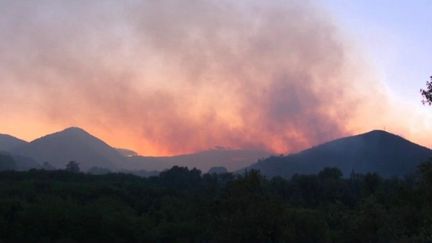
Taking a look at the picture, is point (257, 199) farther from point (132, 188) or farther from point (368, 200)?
point (132, 188)

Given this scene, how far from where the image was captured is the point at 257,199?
3381cm

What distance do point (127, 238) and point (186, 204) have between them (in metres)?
12.2

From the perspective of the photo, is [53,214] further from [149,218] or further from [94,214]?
[149,218]

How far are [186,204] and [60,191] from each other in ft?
54.6

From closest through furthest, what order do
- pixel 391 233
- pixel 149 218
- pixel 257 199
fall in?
1. pixel 257 199
2. pixel 391 233
3. pixel 149 218

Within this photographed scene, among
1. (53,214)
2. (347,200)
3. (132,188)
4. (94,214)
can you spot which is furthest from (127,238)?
(347,200)

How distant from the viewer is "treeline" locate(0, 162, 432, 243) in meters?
33.3

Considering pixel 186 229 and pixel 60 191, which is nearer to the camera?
pixel 186 229

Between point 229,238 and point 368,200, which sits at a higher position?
point 368,200

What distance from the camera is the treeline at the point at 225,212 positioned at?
3334cm

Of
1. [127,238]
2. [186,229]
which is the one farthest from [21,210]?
[186,229]

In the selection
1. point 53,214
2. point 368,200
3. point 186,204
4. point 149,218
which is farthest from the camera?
point 186,204

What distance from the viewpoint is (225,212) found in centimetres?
3531

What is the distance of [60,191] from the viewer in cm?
7069
